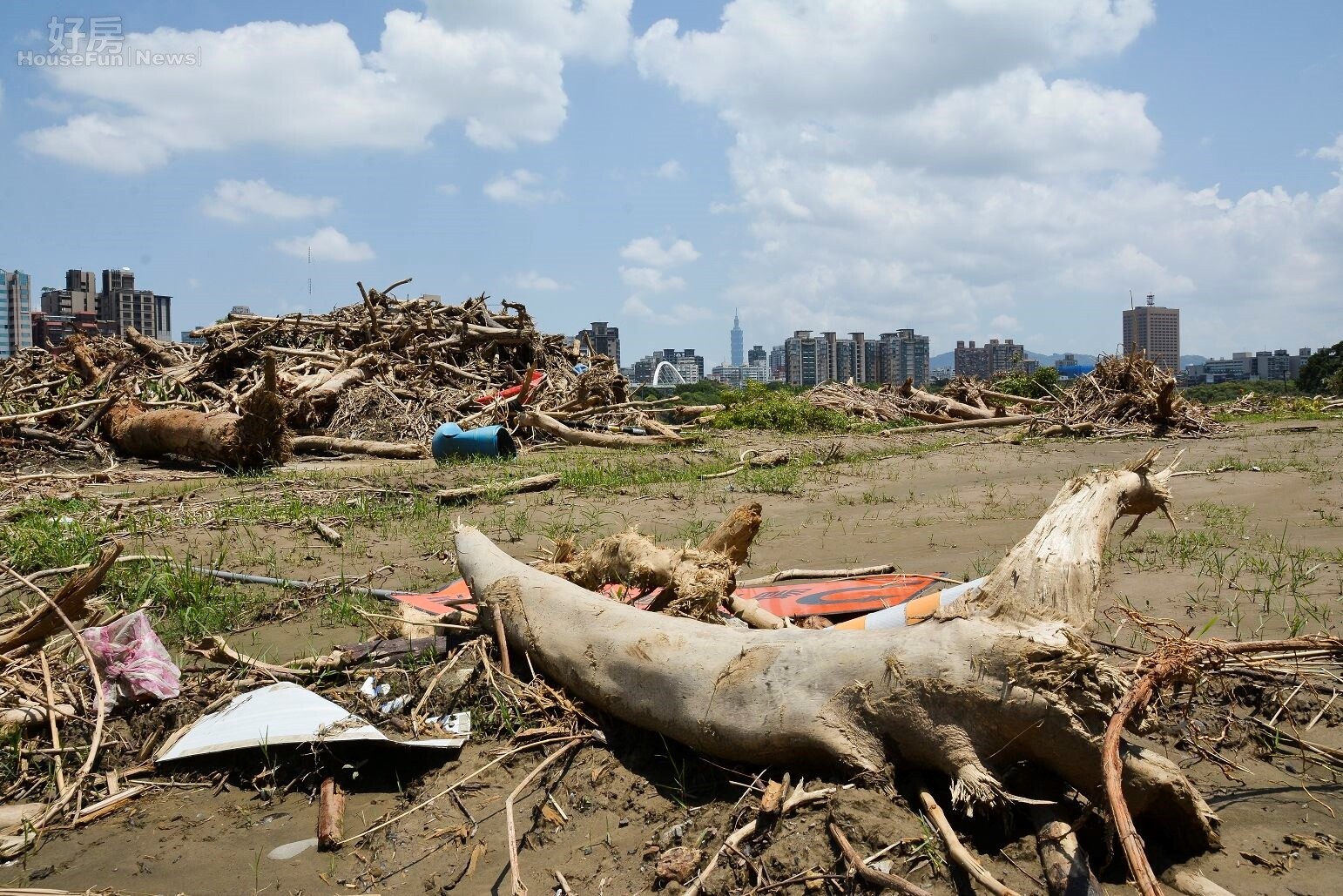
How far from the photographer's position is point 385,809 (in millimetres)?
2684

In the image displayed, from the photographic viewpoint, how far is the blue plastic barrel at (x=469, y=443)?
10008mm

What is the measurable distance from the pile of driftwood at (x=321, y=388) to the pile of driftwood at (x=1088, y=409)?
580 centimetres

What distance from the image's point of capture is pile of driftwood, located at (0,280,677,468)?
10.1 meters

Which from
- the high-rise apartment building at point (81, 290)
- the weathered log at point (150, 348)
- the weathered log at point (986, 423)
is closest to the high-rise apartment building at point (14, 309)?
the high-rise apartment building at point (81, 290)

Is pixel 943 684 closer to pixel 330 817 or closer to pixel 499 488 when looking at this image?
pixel 330 817

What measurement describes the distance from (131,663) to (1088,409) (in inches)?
567

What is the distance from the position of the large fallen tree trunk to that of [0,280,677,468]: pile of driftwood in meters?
7.34

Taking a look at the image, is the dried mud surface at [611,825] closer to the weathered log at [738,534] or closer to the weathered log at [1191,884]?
the weathered log at [1191,884]

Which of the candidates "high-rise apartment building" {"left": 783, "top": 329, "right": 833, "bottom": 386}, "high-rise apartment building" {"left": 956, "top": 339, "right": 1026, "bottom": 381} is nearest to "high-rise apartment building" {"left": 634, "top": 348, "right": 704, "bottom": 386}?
"high-rise apartment building" {"left": 783, "top": 329, "right": 833, "bottom": 386}

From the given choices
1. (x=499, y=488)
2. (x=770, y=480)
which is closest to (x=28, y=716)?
(x=499, y=488)

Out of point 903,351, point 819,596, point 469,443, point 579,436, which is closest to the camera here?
point 819,596

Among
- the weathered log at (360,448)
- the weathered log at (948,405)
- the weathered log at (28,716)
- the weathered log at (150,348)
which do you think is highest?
the weathered log at (150,348)

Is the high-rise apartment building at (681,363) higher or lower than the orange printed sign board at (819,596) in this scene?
higher

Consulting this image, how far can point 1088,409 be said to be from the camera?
48.0 ft
